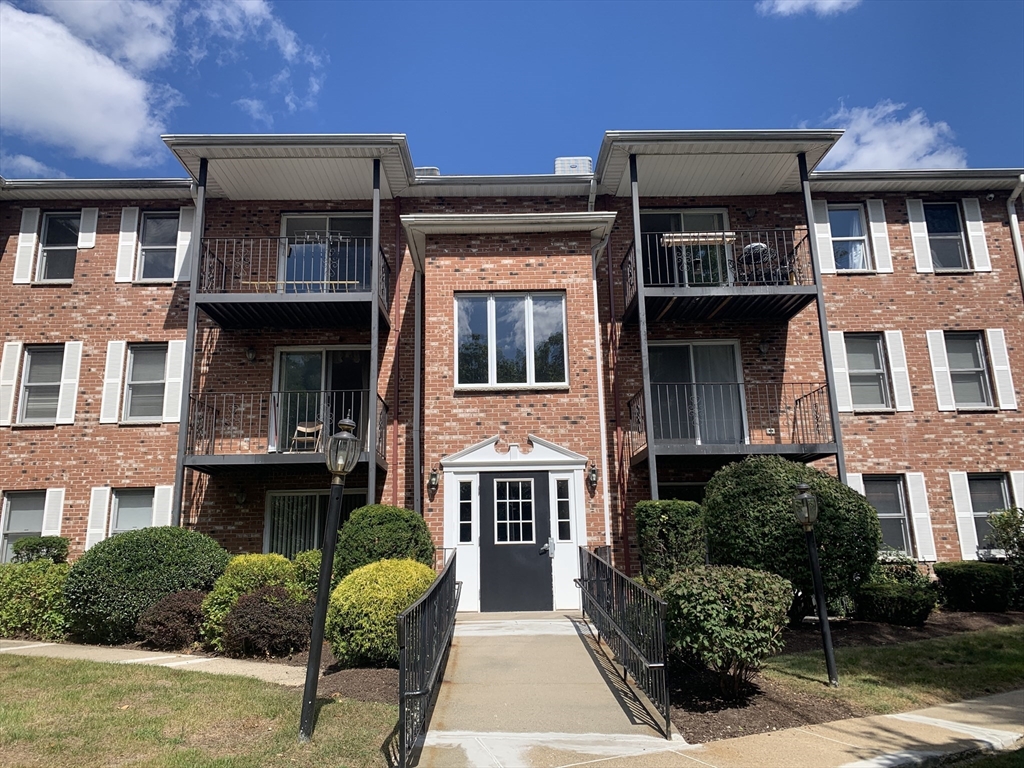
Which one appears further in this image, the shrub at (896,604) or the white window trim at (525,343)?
the white window trim at (525,343)

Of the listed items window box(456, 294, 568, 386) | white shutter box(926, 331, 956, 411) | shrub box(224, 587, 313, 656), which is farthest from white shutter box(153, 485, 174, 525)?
white shutter box(926, 331, 956, 411)

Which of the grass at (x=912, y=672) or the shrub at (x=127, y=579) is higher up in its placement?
the shrub at (x=127, y=579)

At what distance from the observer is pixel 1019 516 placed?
13.0m

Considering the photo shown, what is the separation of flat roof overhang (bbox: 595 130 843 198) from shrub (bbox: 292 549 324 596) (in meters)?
8.90

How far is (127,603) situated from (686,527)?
822 centimetres

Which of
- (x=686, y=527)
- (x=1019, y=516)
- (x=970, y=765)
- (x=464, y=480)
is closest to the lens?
(x=970, y=765)

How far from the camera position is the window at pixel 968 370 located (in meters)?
14.8

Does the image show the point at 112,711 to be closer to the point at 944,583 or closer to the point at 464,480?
the point at 464,480

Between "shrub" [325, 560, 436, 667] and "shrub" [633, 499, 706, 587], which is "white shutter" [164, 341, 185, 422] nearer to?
"shrub" [325, 560, 436, 667]

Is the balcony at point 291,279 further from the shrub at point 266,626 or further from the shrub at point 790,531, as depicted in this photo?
the shrub at point 790,531

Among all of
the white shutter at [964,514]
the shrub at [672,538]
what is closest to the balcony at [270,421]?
the shrub at [672,538]

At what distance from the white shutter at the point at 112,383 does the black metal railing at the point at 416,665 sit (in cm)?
1002

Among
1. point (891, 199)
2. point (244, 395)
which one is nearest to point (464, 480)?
point (244, 395)

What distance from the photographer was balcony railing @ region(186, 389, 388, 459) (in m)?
13.4
